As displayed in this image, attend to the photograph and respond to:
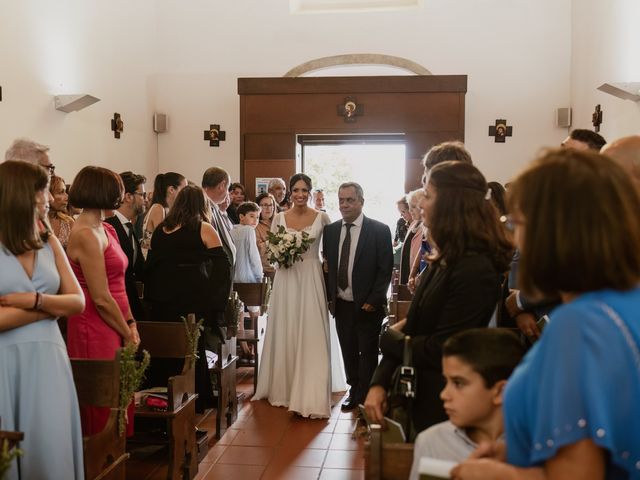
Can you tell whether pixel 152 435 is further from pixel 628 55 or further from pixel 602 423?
pixel 628 55

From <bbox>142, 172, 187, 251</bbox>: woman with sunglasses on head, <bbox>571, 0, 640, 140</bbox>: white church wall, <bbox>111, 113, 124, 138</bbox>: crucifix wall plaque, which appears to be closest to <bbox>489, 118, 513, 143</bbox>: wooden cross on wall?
<bbox>571, 0, 640, 140</bbox>: white church wall

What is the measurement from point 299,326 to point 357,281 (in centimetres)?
71

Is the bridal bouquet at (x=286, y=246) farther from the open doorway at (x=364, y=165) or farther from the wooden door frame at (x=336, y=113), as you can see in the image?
the open doorway at (x=364, y=165)

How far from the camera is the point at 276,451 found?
5031 millimetres

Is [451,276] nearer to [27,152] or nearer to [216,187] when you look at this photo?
[27,152]

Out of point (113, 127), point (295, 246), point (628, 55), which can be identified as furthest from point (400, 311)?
point (113, 127)

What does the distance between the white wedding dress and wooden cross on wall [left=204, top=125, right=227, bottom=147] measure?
6831 millimetres

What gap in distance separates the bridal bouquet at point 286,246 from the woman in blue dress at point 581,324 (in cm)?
473

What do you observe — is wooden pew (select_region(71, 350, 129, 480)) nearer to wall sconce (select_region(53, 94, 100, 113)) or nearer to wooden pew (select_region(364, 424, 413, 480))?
wooden pew (select_region(364, 424, 413, 480))

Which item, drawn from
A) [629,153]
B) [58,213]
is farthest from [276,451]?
[629,153]

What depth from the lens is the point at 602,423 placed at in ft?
4.07

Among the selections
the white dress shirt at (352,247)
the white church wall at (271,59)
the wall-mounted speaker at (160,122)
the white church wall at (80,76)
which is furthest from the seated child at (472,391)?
the wall-mounted speaker at (160,122)

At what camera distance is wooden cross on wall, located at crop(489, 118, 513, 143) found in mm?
12250

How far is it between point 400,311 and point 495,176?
8377 mm
